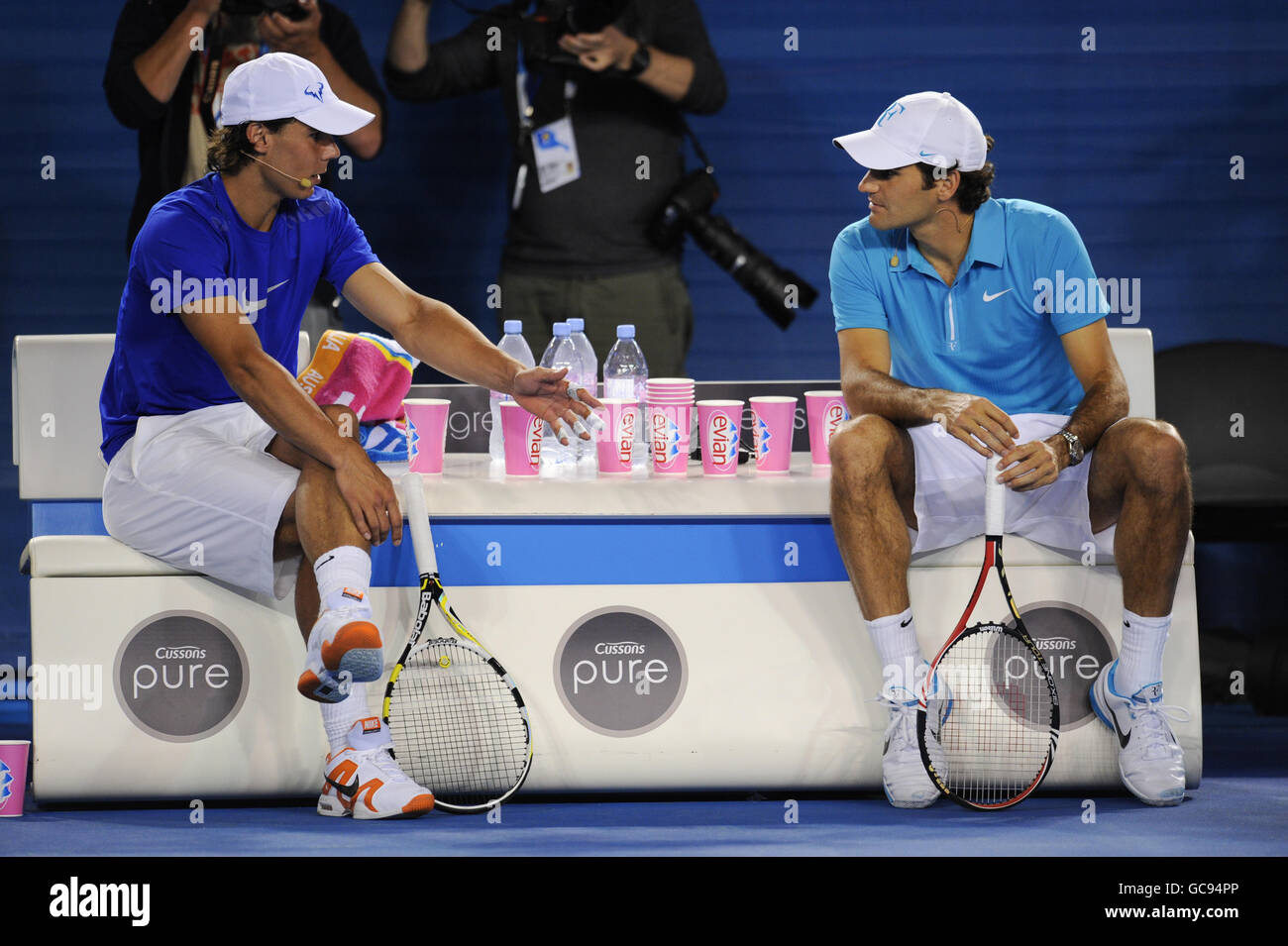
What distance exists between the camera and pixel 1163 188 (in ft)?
18.3

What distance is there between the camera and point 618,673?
3457mm

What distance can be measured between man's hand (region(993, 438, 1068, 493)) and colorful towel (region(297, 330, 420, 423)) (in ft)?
4.44

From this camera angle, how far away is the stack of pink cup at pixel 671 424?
3.61 metres

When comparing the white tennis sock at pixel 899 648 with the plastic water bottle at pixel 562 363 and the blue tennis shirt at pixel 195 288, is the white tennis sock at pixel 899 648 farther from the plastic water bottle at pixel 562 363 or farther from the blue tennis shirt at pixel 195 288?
the blue tennis shirt at pixel 195 288

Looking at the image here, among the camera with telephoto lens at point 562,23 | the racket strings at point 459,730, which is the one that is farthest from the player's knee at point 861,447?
the camera with telephoto lens at point 562,23

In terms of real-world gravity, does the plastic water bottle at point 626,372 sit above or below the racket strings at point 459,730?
above

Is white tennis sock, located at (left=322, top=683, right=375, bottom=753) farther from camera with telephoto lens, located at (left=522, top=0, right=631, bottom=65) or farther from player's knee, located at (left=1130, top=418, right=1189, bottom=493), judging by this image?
camera with telephoto lens, located at (left=522, top=0, right=631, bottom=65)

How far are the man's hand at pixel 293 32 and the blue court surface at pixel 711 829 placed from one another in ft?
8.28

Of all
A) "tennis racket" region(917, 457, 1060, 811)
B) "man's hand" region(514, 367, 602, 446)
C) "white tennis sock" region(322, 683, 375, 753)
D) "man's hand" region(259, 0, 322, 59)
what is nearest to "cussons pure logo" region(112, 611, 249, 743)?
"white tennis sock" region(322, 683, 375, 753)

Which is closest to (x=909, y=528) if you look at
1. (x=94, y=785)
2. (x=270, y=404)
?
(x=270, y=404)

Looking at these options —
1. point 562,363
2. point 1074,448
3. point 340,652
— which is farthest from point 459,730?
point 1074,448

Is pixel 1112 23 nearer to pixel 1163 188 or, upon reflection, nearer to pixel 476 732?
pixel 1163 188

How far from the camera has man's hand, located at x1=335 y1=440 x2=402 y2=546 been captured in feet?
10.4

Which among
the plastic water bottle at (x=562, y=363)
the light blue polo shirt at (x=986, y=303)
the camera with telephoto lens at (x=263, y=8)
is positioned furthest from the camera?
the camera with telephoto lens at (x=263, y=8)
